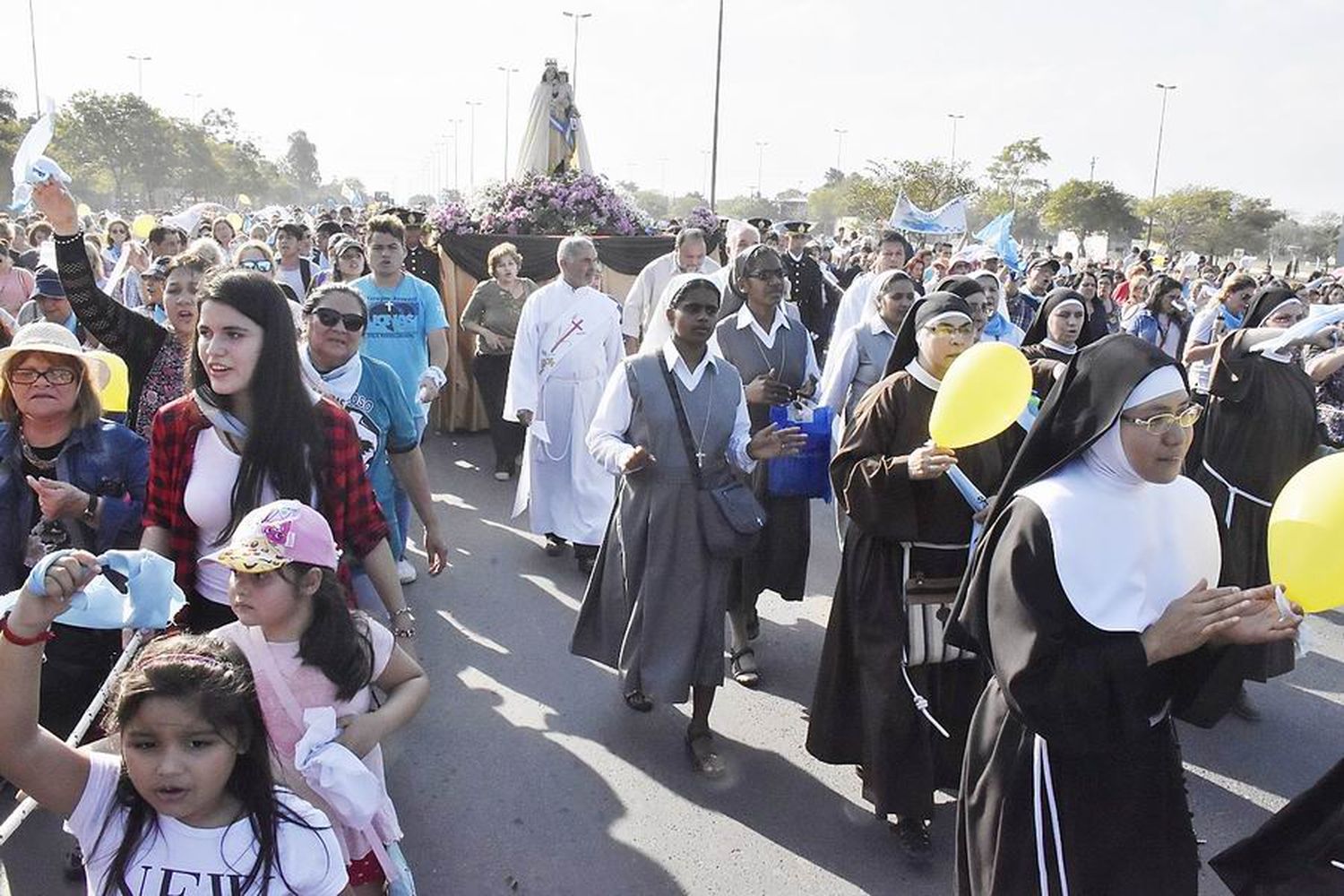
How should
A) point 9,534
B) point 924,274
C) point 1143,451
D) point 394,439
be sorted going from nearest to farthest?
1. point 1143,451
2. point 9,534
3. point 394,439
4. point 924,274

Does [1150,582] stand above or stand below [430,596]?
above

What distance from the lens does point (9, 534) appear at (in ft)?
11.3

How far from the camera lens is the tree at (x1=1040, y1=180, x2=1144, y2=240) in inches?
2084

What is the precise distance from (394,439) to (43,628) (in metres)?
2.34

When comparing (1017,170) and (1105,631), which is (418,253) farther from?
(1017,170)

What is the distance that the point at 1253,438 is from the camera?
5.20 m

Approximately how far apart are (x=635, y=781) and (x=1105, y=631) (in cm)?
241

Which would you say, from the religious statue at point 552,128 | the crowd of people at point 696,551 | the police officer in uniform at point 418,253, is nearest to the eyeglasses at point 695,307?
the crowd of people at point 696,551

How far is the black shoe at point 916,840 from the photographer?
146 inches

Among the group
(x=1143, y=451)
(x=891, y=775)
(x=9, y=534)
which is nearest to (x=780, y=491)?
(x=891, y=775)

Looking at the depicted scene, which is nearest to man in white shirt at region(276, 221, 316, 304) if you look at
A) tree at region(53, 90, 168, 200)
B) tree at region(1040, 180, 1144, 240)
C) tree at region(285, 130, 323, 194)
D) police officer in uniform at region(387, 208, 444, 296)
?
police officer in uniform at region(387, 208, 444, 296)

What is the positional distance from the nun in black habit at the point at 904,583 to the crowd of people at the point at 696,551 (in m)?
0.01

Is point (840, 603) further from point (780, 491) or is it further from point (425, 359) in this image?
point (425, 359)

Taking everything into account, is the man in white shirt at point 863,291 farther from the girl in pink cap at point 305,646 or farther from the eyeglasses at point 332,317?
the girl in pink cap at point 305,646
